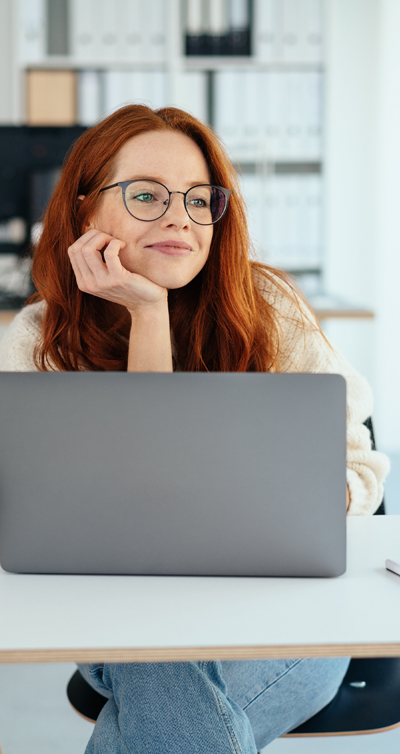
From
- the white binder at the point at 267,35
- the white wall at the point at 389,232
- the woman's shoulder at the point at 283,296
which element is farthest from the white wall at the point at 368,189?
the woman's shoulder at the point at 283,296

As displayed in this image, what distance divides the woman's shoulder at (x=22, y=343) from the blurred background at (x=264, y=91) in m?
1.87

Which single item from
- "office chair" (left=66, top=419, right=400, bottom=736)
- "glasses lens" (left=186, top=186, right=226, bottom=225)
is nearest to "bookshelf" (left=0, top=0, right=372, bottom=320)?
"glasses lens" (left=186, top=186, right=226, bottom=225)

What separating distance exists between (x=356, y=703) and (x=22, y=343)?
0.74 m

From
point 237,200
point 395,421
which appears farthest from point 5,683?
point 395,421

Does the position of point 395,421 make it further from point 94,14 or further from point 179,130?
point 179,130

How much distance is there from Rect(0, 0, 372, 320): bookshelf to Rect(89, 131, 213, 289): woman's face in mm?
2132

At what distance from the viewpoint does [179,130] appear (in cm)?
116

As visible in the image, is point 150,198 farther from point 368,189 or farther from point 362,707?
point 368,189

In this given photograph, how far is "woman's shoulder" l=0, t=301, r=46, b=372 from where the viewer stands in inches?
46.9

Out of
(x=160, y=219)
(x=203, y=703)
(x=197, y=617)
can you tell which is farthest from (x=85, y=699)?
(x=160, y=219)

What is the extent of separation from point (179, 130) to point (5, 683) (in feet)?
4.58

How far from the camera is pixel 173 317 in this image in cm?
129

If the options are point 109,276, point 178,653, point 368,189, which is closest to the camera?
point 178,653

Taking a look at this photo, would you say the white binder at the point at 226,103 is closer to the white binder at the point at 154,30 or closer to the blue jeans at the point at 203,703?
the white binder at the point at 154,30
